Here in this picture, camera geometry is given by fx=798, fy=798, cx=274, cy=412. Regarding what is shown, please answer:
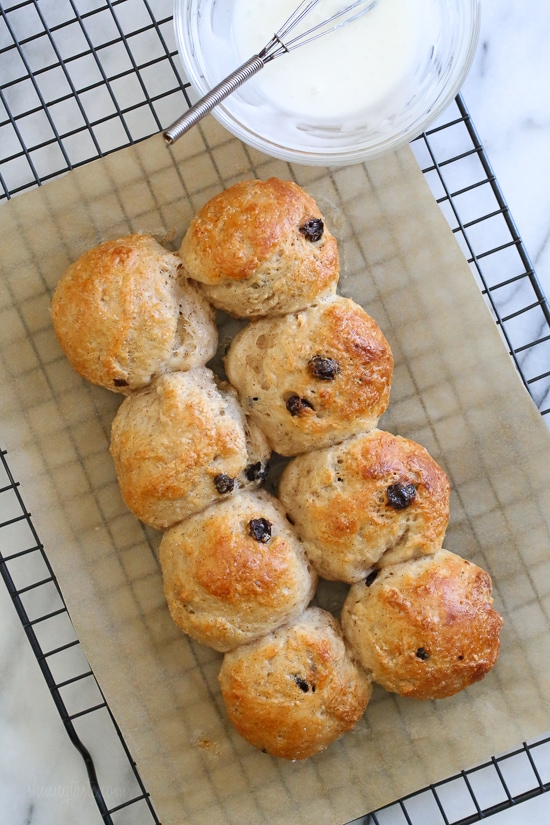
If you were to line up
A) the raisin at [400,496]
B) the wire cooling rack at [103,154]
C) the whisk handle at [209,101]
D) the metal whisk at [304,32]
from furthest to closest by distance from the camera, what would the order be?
the wire cooling rack at [103,154] < the raisin at [400,496] < the metal whisk at [304,32] < the whisk handle at [209,101]

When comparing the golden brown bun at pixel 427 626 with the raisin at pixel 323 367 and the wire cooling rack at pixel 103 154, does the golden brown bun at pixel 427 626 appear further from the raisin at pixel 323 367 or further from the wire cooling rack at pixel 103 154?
the raisin at pixel 323 367

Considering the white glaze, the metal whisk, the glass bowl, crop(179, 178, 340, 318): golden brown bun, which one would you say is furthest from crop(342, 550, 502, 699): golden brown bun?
the metal whisk

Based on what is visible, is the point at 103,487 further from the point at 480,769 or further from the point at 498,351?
the point at 480,769

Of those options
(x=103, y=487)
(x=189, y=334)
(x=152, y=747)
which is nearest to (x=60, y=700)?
(x=152, y=747)

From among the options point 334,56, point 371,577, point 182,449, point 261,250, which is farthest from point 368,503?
point 334,56

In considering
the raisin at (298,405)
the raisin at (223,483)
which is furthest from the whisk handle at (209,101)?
the raisin at (223,483)

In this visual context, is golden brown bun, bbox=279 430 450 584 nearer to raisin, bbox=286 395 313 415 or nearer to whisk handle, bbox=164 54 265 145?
raisin, bbox=286 395 313 415
